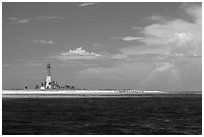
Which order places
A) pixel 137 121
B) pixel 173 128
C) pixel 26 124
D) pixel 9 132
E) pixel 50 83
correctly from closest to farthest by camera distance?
pixel 9 132 < pixel 173 128 < pixel 26 124 < pixel 137 121 < pixel 50 83

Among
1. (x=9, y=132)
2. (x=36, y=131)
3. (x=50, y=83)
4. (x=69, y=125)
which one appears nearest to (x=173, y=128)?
(x=69, y=125)

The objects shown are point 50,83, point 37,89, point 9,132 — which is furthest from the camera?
point 37,89

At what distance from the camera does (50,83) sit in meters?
185

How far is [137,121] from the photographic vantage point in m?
48.4

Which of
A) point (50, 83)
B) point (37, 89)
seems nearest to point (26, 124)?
point (50, 83)

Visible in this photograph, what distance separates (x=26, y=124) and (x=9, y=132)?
6.36 metres

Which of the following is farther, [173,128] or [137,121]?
[137,121]

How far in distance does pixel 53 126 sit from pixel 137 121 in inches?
479

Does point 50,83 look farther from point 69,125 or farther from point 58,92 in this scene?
point 69,125

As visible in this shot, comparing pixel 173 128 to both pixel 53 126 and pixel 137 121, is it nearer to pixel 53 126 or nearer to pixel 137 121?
pixel 137 121

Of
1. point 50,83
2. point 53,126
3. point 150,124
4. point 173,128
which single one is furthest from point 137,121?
point 50,83

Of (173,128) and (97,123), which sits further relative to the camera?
(97,123)

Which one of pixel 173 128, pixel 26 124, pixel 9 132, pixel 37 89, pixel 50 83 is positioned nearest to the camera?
pixel 9 132

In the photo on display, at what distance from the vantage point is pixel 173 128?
137 ft
